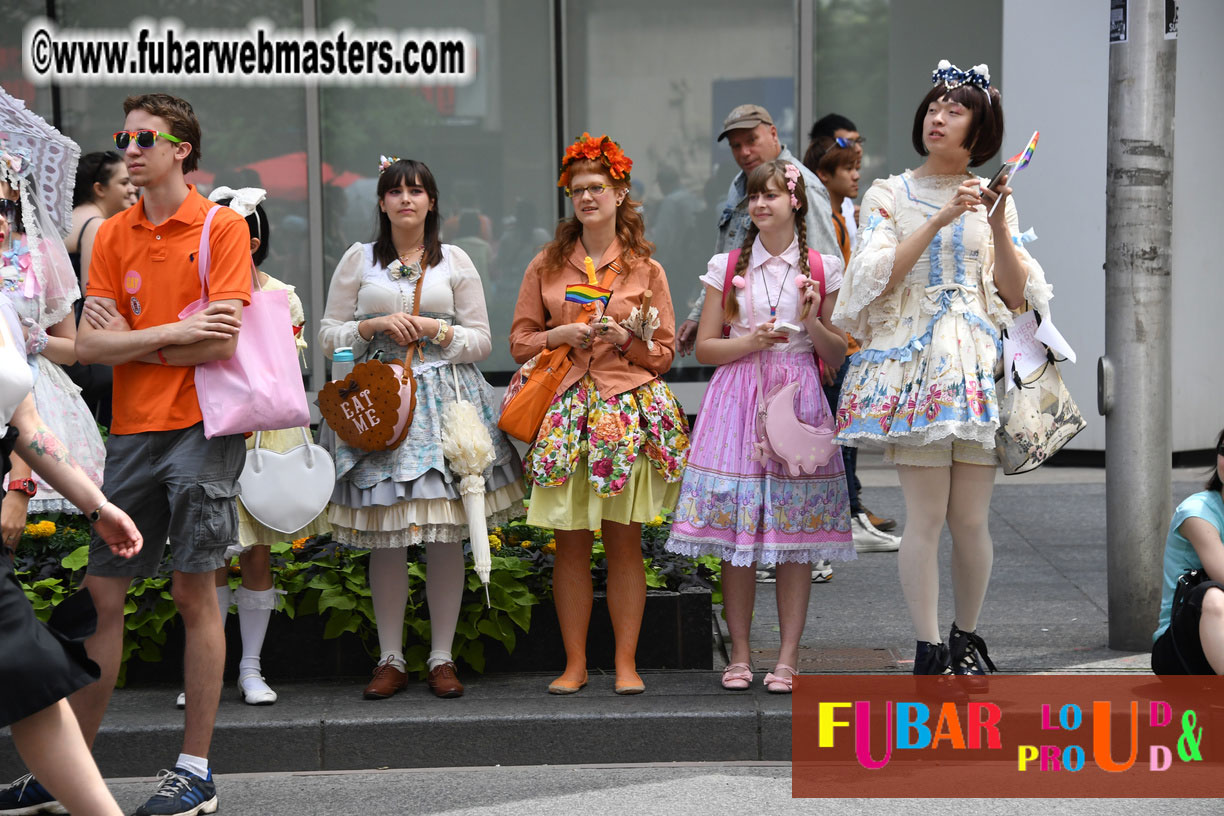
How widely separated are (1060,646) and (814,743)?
1428mm

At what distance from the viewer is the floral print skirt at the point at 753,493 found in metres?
5.35

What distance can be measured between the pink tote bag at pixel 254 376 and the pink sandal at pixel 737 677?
6.11 ft

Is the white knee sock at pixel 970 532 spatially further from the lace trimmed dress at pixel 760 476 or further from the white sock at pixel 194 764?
the white sock at pixel 194 764

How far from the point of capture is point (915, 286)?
5.18 m

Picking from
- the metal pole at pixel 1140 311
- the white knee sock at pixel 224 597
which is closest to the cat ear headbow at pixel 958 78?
the metal pole at pixel 1140 311

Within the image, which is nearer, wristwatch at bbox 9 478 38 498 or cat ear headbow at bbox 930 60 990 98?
wristwatch at bbox 9 478 38 498

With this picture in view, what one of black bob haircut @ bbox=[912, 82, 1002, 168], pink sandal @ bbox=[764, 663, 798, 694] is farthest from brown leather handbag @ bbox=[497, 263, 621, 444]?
black bob haircut @ bbox=[912, 82, 1002, 168]

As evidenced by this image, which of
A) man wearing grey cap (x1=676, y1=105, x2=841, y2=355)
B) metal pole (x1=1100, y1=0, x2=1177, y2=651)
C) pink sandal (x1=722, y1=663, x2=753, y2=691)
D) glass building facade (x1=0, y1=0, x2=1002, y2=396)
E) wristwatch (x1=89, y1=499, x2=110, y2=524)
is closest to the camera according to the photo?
wristwatch (x1=89, y1=499, x2=110, y2=524)

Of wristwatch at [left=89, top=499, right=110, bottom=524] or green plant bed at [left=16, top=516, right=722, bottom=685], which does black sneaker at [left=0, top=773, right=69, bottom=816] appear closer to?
green plant bed at [left=16, top=516, right=722, bottom=685]

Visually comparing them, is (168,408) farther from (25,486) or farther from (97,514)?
(97,514)

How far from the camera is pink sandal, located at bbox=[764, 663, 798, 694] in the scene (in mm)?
5316

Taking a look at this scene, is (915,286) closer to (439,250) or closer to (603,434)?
(603,434)

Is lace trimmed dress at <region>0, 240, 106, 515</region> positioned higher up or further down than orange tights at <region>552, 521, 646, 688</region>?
higher up

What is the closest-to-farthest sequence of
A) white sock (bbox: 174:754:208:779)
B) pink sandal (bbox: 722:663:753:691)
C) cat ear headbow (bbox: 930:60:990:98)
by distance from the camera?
white sock (bbox: 174:754:208:779) → cat ear headbow (bbox: 930:60:990:98) → pink sandal (bbox: 722:663:753:691)
